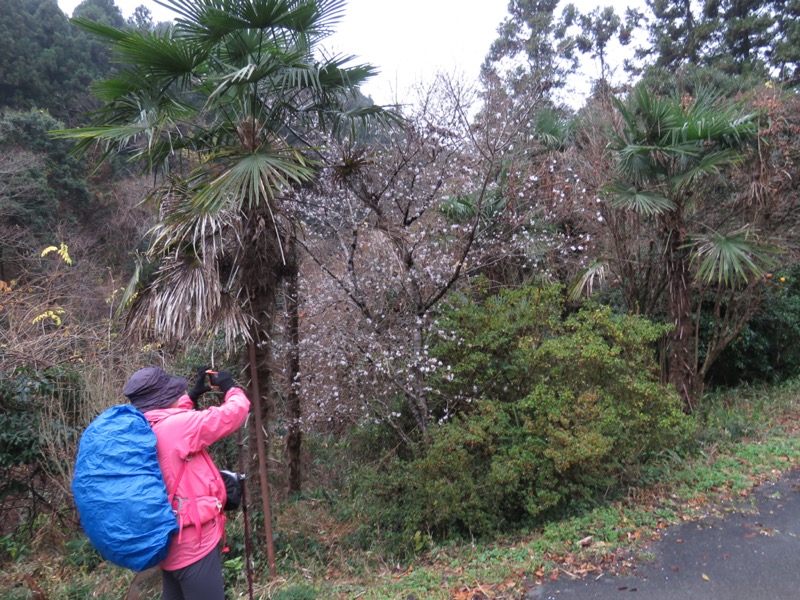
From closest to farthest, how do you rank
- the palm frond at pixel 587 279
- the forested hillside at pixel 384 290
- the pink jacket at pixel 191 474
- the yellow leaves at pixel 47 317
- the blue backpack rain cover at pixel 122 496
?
the blue backpack rain cover at pixel 122 496 < the pink jacket at pixel 191 474 < the forested hillside at pixel 384 290 < the yellow leaves at pixel 47 317 < the palm frond at pixel 587 279

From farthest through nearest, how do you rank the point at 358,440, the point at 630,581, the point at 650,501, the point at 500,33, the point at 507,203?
the point at 500,33
the point at 358,440
the point at 507,203
the point at 650,501
the point at 630,581

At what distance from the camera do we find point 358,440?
307 inches

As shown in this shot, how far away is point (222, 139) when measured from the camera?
18.1 ft

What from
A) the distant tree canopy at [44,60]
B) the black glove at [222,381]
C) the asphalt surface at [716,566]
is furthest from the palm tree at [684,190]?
the distant tree canopy at [44,60]

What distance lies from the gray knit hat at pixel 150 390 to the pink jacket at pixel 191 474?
0.05 meters

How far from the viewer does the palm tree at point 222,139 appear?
462 cm

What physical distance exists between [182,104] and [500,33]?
23.1 m

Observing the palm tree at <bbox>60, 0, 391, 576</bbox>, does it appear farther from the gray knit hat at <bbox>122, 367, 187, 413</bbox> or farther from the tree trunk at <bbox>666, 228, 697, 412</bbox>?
the tree trunk at <bbox>666, 228, 697, 412</bbox>

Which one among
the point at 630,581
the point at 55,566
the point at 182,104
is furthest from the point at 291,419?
the point at 630,581

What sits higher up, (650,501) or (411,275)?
(411,275)

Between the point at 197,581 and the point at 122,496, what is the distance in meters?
0.66

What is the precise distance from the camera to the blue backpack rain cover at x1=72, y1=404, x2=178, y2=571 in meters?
2.47

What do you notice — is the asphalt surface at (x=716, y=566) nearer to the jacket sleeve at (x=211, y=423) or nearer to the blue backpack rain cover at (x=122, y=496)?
the jacket sleeve at (x=211, y=423)

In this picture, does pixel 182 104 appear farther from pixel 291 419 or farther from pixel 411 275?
pixel 291 419
